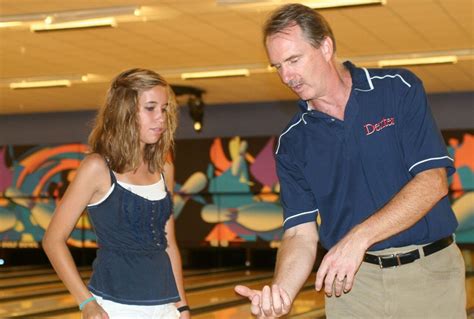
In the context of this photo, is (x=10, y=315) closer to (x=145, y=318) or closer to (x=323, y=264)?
(x=145, y=318)

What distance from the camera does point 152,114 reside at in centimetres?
309

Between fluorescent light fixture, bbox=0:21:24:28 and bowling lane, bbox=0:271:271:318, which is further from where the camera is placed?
bowling lane, bbox=0:271:271:318

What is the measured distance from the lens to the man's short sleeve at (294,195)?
2693mm

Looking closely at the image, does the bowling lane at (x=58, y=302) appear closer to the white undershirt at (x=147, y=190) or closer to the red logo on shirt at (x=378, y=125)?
the white undershirt at (x=147, y=190)

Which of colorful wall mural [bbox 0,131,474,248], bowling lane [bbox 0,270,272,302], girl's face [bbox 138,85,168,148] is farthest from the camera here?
colorful wall mural [bbox 0,131,474,248]

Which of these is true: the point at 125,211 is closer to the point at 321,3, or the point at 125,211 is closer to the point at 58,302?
the point at 321,3

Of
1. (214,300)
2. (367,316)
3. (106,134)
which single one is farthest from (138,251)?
(214,300)

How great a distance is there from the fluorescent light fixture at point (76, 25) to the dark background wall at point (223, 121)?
480 centimetres

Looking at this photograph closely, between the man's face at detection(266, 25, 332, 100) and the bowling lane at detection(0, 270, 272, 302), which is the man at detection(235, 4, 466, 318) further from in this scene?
the bowling lane at detection(0, 270, 272, 302)

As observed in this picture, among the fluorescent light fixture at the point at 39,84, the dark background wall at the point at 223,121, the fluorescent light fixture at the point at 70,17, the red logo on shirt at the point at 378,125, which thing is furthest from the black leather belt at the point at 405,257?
the dark background wall at the point at 223,121

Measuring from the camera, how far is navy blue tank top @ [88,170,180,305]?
298 centimetres

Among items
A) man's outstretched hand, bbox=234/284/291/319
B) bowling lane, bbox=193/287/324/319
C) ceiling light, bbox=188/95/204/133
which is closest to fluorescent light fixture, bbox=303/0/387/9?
bowling lane, bbox=193/287/324/319

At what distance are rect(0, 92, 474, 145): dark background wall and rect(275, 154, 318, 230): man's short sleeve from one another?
1078cm

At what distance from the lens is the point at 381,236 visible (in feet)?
7.35
